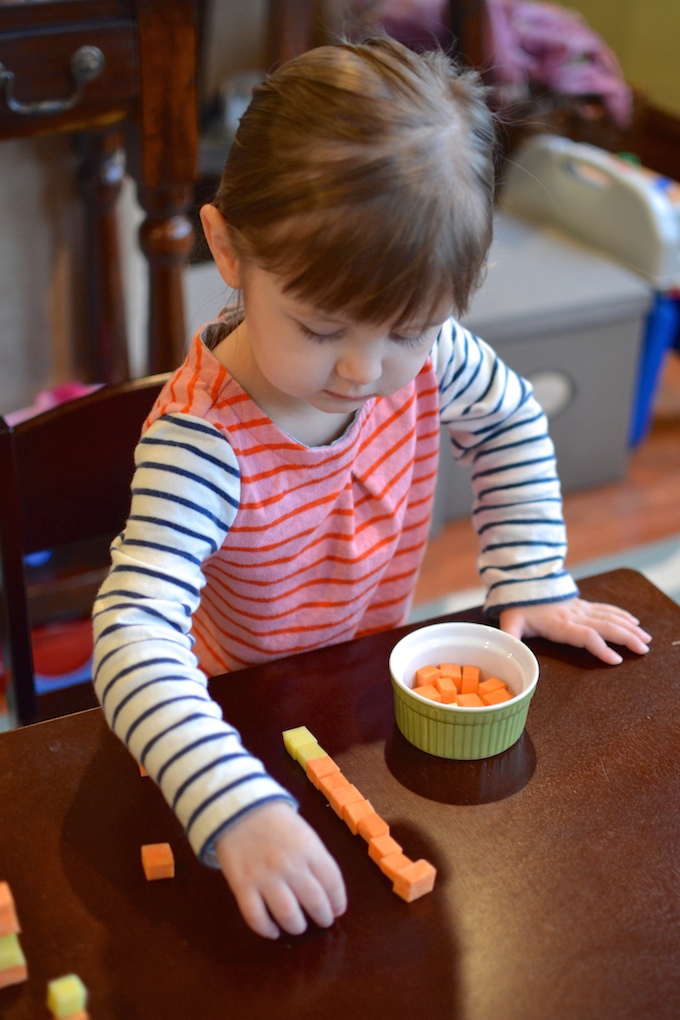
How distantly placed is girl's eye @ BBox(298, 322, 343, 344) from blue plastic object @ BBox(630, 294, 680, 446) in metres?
1.68

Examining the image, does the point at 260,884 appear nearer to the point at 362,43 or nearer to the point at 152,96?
the point at 362,43

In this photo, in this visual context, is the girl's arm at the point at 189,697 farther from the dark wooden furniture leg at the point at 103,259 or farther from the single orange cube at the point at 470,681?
the dark wooden furniture leg at the point at 103,259

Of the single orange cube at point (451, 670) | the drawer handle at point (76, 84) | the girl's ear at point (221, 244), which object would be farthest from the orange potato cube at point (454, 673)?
the drawer handle at point (76, 84)

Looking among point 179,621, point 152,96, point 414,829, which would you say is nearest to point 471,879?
point 414,829

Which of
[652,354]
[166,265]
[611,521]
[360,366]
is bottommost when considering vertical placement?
[611,521]

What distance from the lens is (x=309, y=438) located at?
90 centimetres

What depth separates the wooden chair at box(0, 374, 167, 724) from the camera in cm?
96

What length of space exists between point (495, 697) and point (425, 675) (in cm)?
5

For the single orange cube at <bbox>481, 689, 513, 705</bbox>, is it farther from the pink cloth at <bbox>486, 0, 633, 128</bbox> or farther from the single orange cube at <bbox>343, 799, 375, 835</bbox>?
the pink cloth at <bbox>486, 0, 633, 128</bbox>

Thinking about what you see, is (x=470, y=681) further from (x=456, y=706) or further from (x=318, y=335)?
(x=318, y=335)

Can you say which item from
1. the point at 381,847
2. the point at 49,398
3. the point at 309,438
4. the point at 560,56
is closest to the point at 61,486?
the point at 309,438

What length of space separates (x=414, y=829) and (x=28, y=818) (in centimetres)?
25

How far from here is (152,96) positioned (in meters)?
1.53

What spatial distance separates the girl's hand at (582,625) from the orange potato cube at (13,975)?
448mm
